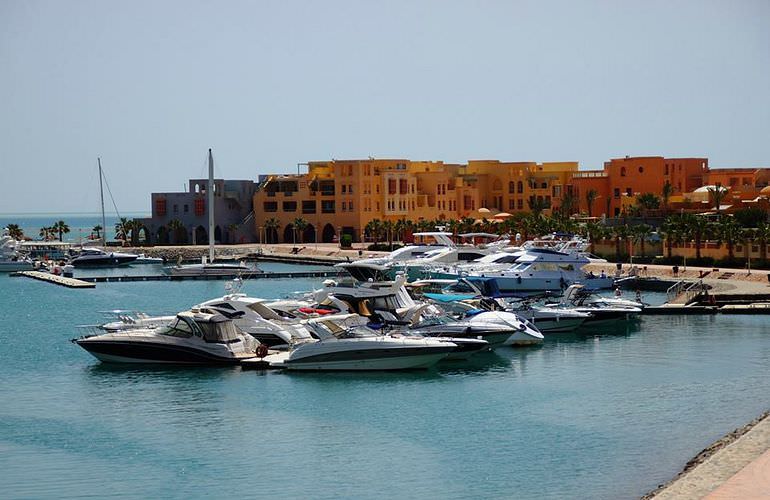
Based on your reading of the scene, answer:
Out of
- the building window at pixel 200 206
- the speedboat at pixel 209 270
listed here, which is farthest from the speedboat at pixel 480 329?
the building window at pixel 200 206

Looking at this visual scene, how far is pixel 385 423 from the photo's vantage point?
35750 mm

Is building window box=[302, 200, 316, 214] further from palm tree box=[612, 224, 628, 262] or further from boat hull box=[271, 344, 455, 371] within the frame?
boat hull box=[271, 344, 455, 371]

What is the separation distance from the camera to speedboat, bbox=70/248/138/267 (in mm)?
114188

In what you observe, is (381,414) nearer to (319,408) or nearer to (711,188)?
(319,408)

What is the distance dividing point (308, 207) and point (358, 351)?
8266cm

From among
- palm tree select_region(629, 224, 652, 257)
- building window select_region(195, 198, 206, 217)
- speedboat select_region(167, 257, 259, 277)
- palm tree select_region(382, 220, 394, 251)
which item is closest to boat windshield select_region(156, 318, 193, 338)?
palm tree select_region(629, 224, 652, 257)

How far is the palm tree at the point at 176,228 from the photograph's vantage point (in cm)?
12850

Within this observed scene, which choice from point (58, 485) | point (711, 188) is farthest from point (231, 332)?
point (711, 188)

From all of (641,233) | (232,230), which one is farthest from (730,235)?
(232,230)

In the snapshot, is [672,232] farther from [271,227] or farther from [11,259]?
[11,259]

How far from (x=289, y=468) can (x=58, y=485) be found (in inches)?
Result: 221

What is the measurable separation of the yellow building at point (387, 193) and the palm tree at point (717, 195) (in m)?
24.9

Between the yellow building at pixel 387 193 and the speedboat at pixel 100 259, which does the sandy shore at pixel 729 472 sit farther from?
the yellow building at pixel 387 193

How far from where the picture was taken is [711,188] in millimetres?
100312
